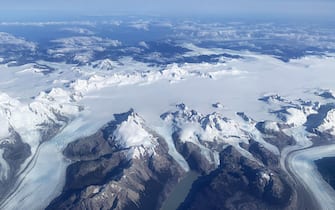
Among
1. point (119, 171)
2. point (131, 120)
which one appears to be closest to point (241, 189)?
point (119, 171)

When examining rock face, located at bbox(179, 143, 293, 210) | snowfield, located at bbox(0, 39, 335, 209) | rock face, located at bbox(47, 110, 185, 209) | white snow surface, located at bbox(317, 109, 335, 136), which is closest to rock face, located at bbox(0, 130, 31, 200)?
snowfield, located at bbox(0, 39, 335, 209)

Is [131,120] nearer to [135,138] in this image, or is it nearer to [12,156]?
[135,138]

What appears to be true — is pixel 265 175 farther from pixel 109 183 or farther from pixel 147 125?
pixel 147 125

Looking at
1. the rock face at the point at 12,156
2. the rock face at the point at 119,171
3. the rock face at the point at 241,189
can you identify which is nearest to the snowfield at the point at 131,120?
the rock face at the point at 119,171

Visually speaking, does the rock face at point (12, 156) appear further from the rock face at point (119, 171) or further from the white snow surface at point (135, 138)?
the white snow surface at point (135, 138)

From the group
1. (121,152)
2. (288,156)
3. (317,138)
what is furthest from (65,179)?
(317,138)

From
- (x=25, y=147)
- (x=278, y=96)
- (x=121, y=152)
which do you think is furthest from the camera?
(x=278, y=96)
